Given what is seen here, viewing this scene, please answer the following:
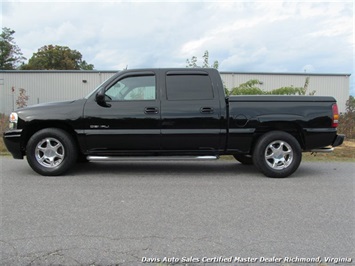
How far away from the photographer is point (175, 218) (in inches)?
164

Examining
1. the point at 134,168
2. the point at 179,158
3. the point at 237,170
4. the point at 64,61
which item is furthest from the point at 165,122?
the point at 64,61

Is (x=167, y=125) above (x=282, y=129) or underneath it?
above

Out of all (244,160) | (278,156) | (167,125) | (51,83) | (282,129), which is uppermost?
(51,83)

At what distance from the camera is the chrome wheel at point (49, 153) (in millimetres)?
6258

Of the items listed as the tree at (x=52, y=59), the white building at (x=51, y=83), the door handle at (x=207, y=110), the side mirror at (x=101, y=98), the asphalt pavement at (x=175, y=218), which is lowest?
the asphalt pavement at (x=175, y=218)

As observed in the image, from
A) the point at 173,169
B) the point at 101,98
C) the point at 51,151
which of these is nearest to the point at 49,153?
the point at 51,151

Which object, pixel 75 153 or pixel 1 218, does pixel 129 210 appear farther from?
pixel 75 153

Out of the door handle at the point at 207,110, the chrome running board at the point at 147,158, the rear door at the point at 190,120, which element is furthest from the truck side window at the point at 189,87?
the chrome running board at the point at 147,158

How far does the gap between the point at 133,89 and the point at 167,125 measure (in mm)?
926

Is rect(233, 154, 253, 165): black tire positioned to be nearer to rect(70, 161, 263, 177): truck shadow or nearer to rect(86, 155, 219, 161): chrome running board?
rect(70, 161, 263, 177): truck shadow

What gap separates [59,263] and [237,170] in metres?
A: 4.70

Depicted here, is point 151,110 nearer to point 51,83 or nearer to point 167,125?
point 167,125

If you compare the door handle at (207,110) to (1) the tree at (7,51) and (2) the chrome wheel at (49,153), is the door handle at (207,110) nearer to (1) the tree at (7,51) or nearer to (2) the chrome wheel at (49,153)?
(2) the chrome wheel at (49,153)

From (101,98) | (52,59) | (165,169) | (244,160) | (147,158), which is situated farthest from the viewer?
(52,59)
